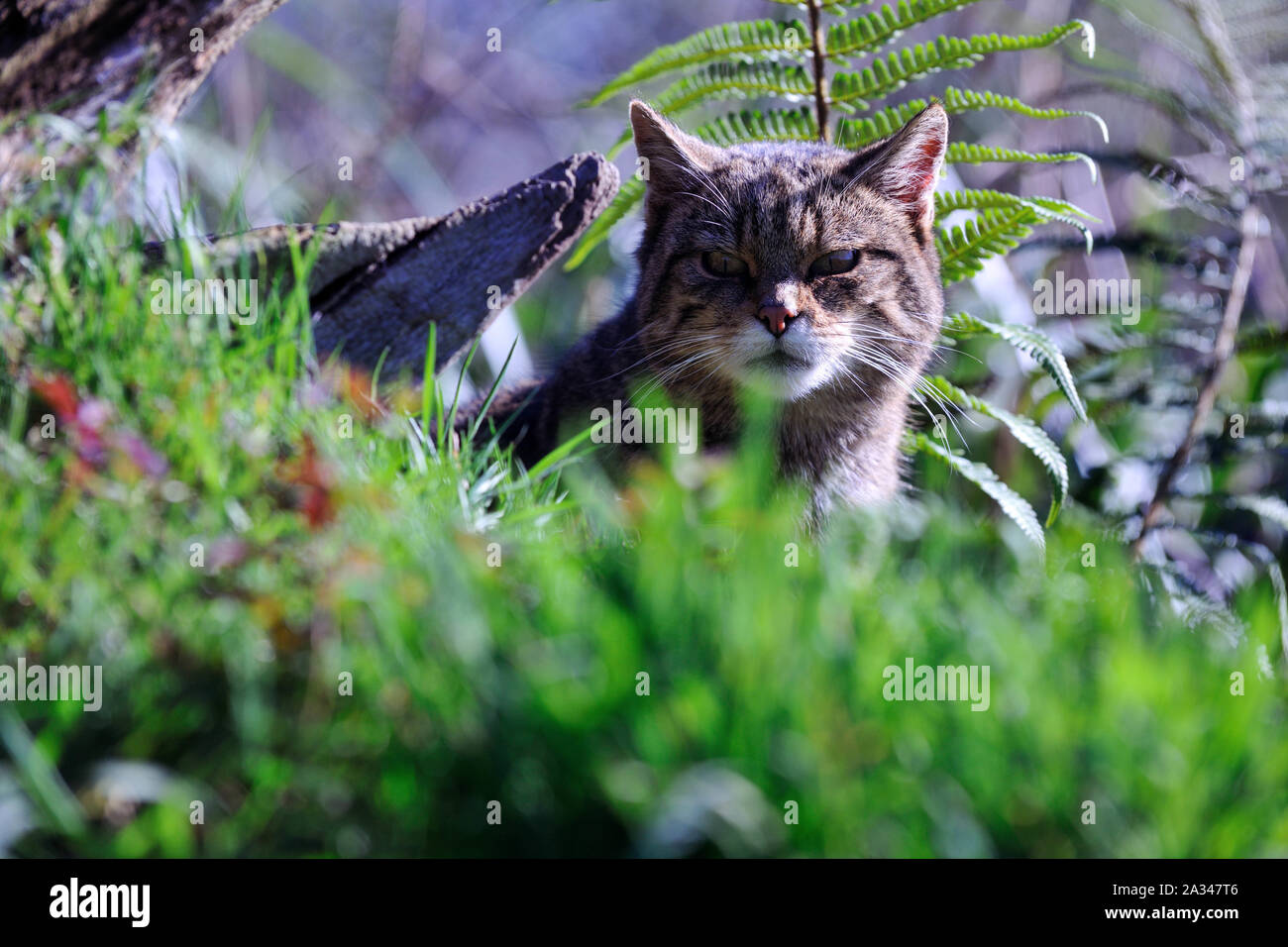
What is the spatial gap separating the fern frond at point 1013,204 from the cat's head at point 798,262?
24cm

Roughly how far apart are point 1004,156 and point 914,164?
28 centimetres

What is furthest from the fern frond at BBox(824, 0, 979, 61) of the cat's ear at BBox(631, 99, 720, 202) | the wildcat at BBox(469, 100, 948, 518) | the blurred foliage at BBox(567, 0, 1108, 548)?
the cat's ear at BBox(631, 99, 720, 202)

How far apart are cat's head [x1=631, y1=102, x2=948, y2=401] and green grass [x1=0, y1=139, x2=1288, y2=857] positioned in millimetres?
971

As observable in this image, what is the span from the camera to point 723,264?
319 centimetres

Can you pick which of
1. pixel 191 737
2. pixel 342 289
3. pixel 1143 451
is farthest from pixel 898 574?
pixel 1143 451

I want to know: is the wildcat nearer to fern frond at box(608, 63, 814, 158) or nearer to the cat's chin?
the cat's chin

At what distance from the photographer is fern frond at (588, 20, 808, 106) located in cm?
340

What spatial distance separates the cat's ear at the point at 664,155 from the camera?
3172 millimetres

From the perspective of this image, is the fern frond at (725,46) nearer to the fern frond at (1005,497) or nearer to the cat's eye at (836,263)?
the cat's eye at (836,263)

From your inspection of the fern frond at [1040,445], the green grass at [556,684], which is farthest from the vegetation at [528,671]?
the fern frond at [1040,445]

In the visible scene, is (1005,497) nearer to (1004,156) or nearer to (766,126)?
(1004,156)

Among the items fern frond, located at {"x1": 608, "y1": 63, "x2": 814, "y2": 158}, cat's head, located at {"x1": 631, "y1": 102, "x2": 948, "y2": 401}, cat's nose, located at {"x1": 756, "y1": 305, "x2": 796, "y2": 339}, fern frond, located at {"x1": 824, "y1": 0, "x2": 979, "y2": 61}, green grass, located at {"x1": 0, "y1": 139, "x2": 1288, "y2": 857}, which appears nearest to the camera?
green grass, located at {"x1": 0, "y1": 139, "x2": 1288, "y2": 857}

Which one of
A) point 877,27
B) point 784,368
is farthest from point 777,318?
point 877,27

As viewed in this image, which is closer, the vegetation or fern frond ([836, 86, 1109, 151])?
the vegetation
